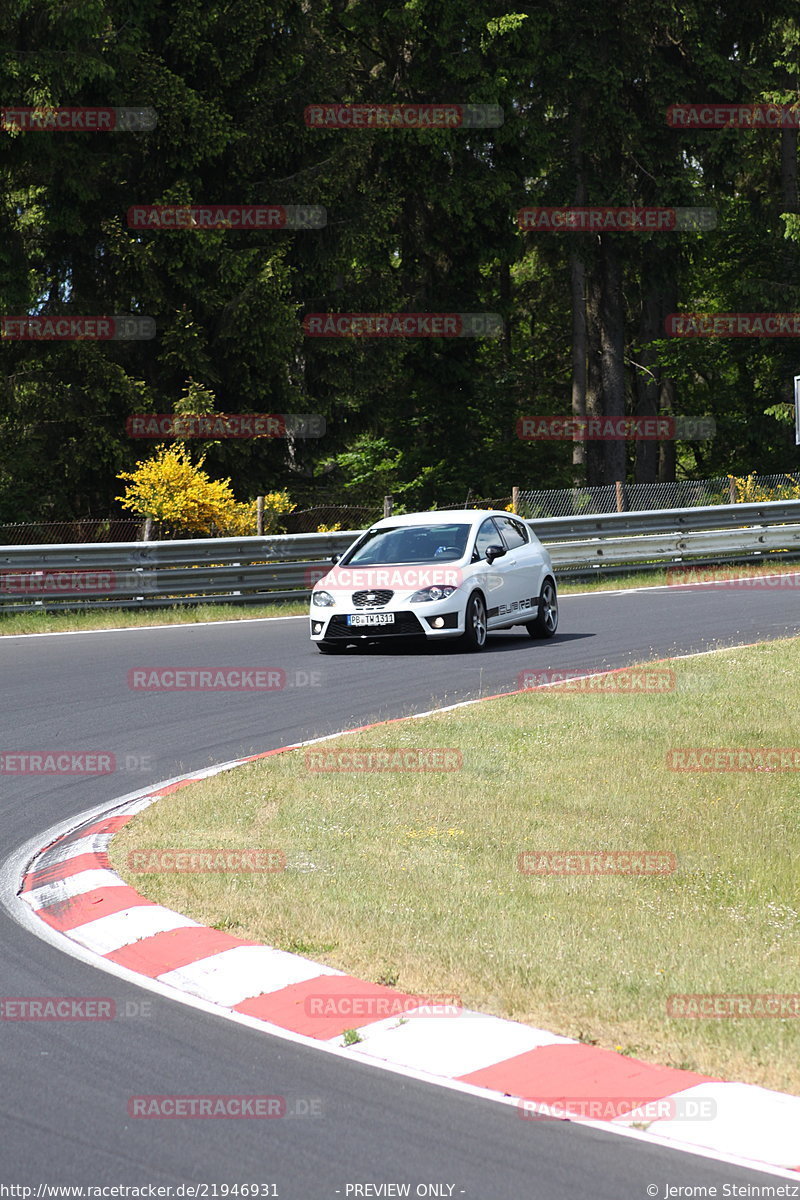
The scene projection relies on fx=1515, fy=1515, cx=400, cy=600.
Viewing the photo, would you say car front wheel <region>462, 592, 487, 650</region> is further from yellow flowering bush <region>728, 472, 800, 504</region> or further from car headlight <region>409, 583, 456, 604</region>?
yellow flowering bush <region>728, 472, 800, 504</region>

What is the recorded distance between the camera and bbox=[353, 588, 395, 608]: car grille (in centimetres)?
1727

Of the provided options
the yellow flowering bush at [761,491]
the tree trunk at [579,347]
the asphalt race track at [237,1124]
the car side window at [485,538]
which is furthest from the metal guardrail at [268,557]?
the tree trunk at [579,347]

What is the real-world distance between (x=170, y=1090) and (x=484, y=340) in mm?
50068

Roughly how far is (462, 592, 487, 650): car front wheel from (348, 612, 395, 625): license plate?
2.85ft

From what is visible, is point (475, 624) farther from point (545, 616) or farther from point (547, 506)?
point (547, 506)

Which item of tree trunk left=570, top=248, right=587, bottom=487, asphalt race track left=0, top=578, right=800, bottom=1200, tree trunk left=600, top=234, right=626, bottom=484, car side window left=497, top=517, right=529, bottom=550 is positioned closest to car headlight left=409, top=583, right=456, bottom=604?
car side window left=497, top=517, right=529, bottom=550

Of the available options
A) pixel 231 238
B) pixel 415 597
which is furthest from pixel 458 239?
pixel 415 597

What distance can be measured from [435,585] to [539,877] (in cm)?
985

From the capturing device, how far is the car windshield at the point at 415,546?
17.9 metres

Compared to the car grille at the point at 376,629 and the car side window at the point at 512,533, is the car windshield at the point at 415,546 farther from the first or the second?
the car grille at the point at 376,629

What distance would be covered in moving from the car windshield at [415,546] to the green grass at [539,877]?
19.4ft

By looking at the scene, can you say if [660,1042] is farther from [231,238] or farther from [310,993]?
[231,238]

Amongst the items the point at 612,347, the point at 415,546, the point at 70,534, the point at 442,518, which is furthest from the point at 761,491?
the point at 415,546

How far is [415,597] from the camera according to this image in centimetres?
1717
